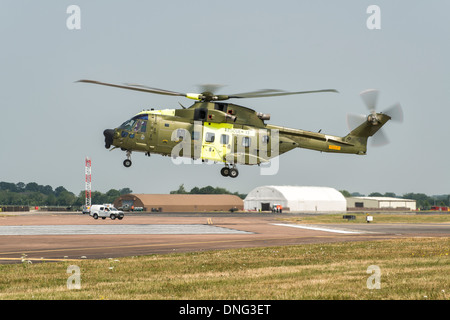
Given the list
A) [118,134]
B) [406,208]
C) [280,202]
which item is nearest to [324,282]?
[118,134]

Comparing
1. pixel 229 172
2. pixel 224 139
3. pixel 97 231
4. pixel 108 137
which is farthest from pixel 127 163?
pixel 97 231

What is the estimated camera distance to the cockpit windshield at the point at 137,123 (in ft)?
114

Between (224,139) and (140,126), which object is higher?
(140,126)

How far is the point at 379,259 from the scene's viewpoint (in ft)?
89.5

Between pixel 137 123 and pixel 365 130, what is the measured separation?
55.2 ft

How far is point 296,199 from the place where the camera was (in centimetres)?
14150

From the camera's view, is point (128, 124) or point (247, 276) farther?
point (128, 124)

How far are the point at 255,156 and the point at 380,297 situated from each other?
785 inches

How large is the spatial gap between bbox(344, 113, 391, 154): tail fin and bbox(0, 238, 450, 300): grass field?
10.3 metres

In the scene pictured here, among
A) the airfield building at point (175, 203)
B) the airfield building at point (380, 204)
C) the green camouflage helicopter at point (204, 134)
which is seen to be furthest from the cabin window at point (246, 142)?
the airfield building at point (380, 204)

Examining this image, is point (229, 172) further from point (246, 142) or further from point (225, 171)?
point (246, 142)

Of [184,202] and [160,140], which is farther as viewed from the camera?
[184,202]

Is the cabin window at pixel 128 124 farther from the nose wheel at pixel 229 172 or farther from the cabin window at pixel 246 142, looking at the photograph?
the cabin window at pixel 246 142
